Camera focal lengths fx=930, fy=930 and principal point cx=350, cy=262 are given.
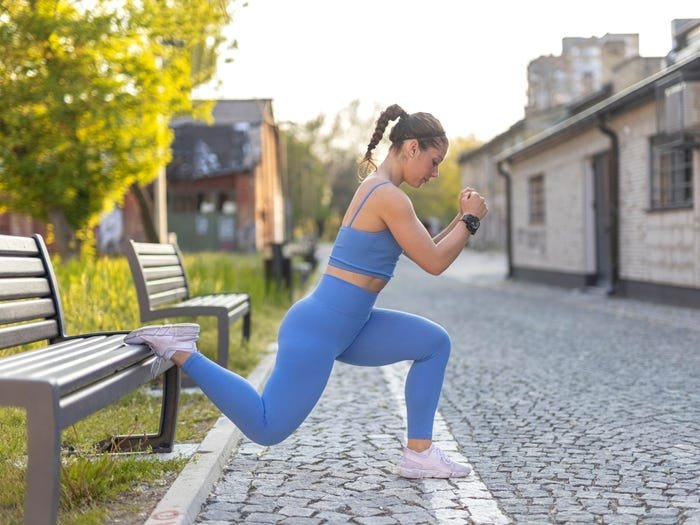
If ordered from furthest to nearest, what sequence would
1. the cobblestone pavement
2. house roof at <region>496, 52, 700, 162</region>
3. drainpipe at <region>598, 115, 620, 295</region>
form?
drainpipe at <region>598, 115, 620, 295</region> < house roof at <region>496, 52, 700, 162</region> < the cobblestone pavement

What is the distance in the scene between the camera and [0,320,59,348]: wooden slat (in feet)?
13.3

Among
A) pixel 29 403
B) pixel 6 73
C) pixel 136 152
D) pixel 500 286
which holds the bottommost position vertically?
pixel 500 286

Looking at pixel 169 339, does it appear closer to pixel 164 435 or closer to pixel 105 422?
pixel 164 435

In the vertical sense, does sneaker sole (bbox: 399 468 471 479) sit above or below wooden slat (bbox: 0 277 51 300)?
below

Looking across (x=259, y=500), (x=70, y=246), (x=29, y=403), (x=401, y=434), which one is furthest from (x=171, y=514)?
(x=70, y=246)

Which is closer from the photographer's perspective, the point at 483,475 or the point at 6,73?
the point at 483,475

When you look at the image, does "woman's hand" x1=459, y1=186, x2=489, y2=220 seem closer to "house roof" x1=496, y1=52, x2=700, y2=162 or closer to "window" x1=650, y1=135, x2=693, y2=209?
"house roof" x1=496, y1=52, x2=700, y2=162

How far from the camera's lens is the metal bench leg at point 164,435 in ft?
15.2

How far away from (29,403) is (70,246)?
16.4m

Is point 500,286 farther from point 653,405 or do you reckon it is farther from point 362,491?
point 362,491

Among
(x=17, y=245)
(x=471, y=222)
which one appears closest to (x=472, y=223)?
(x=471, y=222)

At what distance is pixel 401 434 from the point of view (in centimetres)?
536

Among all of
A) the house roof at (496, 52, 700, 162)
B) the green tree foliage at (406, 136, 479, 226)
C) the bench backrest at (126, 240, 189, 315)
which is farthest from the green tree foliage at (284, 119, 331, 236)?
the bench backrest at (126, 240, 189, 315)

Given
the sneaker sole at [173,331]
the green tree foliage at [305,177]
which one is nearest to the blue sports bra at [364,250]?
the sneaker sole at [173,331]
